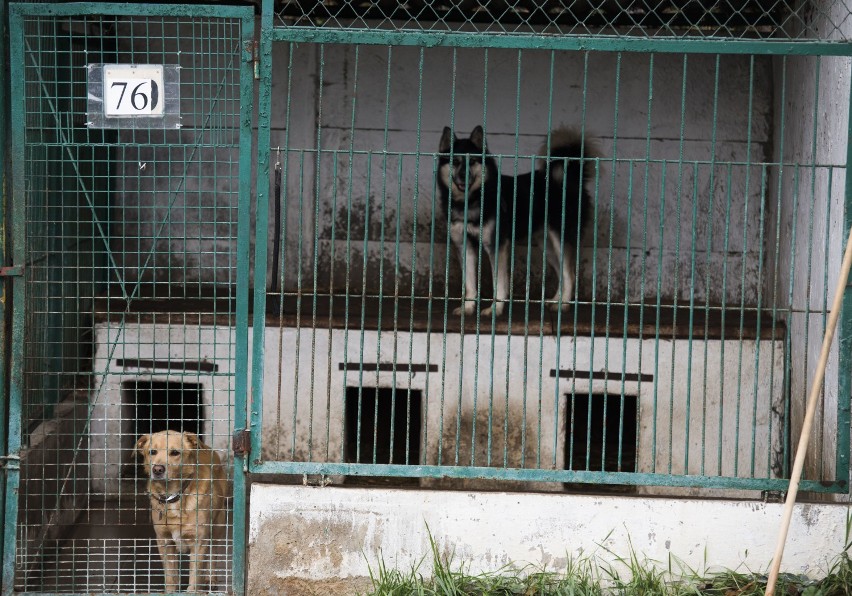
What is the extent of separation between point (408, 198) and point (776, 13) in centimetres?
310

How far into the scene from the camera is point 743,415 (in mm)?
6961

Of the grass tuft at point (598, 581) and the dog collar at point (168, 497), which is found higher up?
the dog collar at point (168, 497)

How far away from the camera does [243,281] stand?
15.8 ft

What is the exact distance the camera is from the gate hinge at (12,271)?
4.79 meters

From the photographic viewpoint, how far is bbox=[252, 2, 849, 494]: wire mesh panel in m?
6.84

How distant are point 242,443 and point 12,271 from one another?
1326 mm

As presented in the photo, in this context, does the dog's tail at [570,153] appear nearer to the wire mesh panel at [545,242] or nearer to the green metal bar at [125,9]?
the wire mesh panel at [545,242]

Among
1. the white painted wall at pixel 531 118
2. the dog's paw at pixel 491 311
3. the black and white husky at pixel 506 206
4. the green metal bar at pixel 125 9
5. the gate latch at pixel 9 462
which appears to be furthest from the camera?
the white painted wall at pixel 531 118

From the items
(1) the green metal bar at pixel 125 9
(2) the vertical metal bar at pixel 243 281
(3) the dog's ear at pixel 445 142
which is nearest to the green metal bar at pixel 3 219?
(1) the green metal bar at pixel 125 9

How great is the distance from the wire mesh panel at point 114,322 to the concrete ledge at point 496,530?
40 centimetres

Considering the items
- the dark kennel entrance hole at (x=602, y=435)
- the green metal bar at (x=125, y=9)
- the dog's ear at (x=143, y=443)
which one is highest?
the green metal bar at (x=125, y=9)

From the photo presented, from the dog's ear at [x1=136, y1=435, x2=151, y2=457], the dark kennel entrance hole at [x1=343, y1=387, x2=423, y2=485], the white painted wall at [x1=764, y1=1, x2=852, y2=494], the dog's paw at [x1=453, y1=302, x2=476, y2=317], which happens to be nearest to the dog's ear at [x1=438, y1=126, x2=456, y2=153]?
the dog's paw at [x1=453, y1=302, x2=476, y2=317]

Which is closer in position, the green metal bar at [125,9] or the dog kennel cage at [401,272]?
the green metal bar at [125,9]

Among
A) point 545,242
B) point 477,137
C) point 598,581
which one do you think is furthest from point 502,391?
point 598,581
